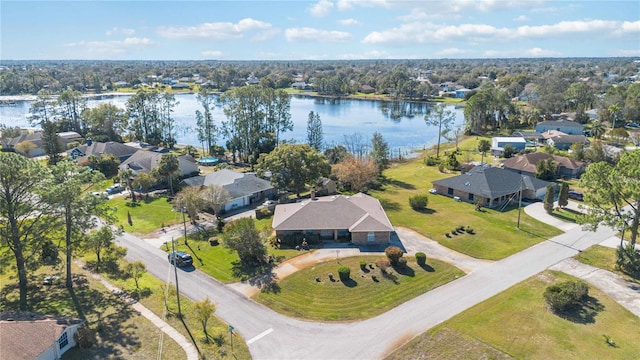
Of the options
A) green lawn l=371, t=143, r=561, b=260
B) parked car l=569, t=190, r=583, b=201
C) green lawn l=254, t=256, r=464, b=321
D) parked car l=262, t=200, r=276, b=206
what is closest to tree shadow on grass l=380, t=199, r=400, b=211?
green lawn l=371, t=143, r=561, b=260

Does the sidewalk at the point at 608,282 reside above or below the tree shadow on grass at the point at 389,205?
below

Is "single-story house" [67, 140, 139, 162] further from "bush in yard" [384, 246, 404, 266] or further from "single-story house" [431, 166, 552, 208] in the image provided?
"bush in yard" [384, 246, 404, 266]

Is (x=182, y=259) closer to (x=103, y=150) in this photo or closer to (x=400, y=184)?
(x=400, y=184)

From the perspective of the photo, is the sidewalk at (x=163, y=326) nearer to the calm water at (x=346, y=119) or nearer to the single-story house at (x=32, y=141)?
the single-story house at (x=32, y=141)

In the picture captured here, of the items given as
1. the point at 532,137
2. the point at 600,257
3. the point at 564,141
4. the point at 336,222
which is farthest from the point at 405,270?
the point at 532,137

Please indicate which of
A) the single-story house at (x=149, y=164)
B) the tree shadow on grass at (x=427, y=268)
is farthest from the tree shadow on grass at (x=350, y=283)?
the single-story house at (x=149, y=164)

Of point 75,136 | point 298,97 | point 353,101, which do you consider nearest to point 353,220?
point 75,136

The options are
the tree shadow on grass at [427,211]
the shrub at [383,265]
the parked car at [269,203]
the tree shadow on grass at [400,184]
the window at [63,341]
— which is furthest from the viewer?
the tree shadow on grass at [400,184]
